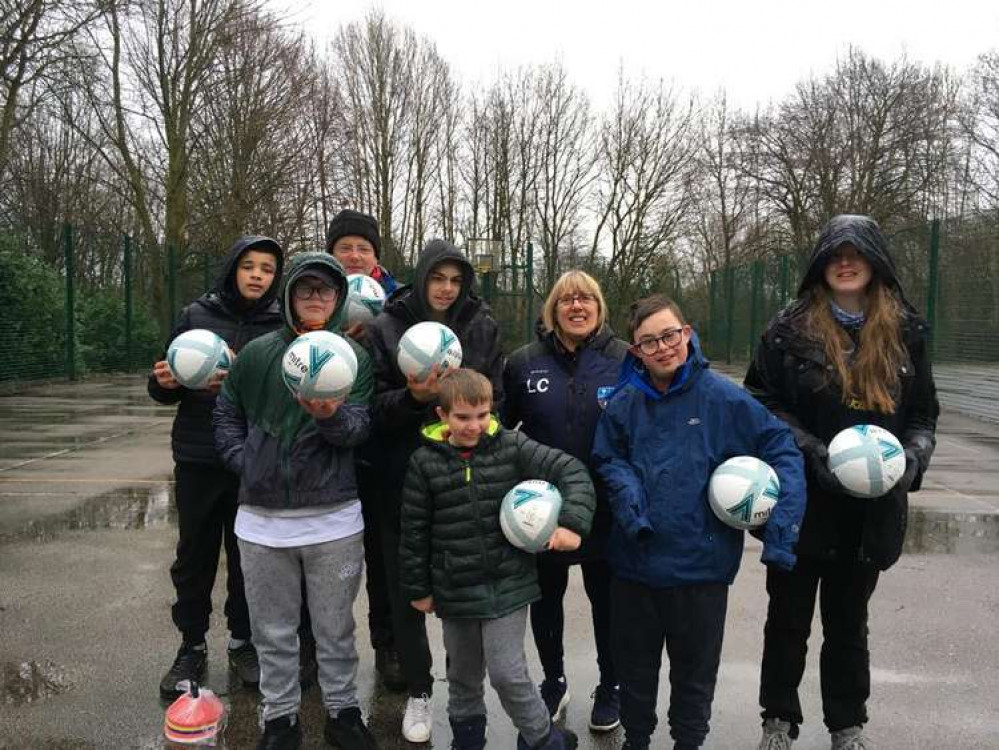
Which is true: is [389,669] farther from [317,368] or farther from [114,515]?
[114,515]

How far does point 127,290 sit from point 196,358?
49.7 ft

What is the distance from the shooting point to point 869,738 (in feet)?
9.88

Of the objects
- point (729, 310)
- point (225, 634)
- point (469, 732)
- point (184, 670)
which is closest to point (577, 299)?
point (469, 732)

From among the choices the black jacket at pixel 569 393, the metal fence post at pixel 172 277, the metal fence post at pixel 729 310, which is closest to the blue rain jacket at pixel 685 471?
the black jacket at pixel 569 393

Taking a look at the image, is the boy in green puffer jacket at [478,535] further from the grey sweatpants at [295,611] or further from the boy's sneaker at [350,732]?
the boy's sneaker at [350,732]

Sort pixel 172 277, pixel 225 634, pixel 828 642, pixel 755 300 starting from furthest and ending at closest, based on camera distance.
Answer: pixel 755 300
pixel 172 277
pixel 225 634
pixel 828 642

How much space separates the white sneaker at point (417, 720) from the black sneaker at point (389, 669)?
230mm

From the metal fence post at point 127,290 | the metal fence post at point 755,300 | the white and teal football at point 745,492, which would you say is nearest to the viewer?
the white and teal football at point 745,492

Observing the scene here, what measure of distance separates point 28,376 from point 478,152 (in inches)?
653

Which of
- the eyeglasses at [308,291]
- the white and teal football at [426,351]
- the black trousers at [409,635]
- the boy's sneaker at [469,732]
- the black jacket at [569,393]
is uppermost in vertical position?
the eyeglasses at [308,291]

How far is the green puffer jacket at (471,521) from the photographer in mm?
2604

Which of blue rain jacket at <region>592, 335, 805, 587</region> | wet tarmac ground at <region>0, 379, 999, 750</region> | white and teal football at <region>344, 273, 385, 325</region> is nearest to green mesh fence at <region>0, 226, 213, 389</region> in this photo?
wet tarmac ground at <region>0, 379, 999, 750</region>

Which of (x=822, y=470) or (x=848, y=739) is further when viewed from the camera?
(x=848, y=739)

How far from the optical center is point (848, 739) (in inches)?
113
